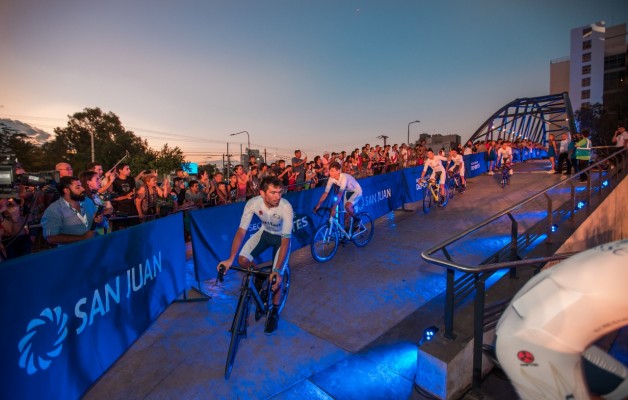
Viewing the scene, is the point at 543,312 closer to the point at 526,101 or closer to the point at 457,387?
the point at 457,387

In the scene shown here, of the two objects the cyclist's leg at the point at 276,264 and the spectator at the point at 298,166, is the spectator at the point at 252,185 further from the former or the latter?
the cyclist's leg at the point at 276,264

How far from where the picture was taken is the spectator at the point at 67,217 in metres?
4.25

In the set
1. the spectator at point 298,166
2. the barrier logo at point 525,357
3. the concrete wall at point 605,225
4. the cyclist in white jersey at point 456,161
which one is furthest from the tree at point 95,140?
the barrier logo at point 525,357

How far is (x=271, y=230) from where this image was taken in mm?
4523

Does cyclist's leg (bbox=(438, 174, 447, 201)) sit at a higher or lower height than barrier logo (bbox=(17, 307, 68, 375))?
higher

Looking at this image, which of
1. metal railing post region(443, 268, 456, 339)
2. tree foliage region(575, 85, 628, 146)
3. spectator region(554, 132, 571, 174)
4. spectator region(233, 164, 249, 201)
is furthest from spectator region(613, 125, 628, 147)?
tree foliage region(575, 85, 628, 146)

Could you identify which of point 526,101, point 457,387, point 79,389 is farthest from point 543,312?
point 526,101

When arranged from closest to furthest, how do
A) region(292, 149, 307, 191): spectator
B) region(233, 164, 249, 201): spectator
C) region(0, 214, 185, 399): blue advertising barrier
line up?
region(0, 214, 185, 399): blue advertising barrier, region(233, 164, 249, 201): spectator, region(292, 149, 307, 191): spectator

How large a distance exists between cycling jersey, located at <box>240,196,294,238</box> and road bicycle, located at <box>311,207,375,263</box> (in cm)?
243

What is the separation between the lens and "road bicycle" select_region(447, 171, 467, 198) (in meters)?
13.3

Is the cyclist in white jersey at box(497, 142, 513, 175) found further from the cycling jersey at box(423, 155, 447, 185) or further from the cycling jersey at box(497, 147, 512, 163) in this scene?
the cycling jersey at box(423, 155, 447, 185)

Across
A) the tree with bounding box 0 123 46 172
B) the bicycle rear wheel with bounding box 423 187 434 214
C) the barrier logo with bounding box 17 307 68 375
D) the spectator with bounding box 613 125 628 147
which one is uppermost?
the tree with bounding box 0 123 46 172

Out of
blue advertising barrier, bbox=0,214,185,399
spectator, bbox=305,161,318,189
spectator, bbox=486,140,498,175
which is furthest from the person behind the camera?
spectator, bbox=486,140,498,175

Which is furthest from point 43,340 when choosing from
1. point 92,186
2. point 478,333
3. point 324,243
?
point 324,243
